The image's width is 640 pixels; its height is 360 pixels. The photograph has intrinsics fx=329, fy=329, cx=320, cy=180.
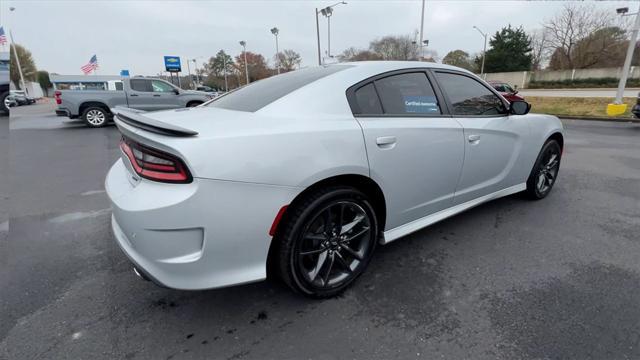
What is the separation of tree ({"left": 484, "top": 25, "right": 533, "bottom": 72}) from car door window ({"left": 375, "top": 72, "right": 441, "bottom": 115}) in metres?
56.9

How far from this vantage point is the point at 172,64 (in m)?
35.0

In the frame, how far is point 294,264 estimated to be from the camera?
1938 mm

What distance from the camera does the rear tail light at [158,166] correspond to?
5.08ft

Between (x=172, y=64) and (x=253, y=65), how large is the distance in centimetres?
3522

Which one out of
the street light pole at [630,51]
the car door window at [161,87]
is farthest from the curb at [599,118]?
the car door window at [161,87]

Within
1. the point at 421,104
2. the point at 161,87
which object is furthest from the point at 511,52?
the point at 421,104

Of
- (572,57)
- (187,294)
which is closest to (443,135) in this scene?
(187,294)

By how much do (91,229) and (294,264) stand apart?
8.05 feet

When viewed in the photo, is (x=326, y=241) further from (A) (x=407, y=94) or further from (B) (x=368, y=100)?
(A) (x=407, y=94)

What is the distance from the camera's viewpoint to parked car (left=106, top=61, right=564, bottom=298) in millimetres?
1584

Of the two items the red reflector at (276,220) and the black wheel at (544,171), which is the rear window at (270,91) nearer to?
the red reflector at (276,220)

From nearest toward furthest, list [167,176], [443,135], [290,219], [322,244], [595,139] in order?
[167,176] < [290,219] < [322,244] < [443,135] < [595,139]

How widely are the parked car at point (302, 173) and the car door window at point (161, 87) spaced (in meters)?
10.4

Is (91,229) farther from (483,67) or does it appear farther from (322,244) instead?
(483,67)
